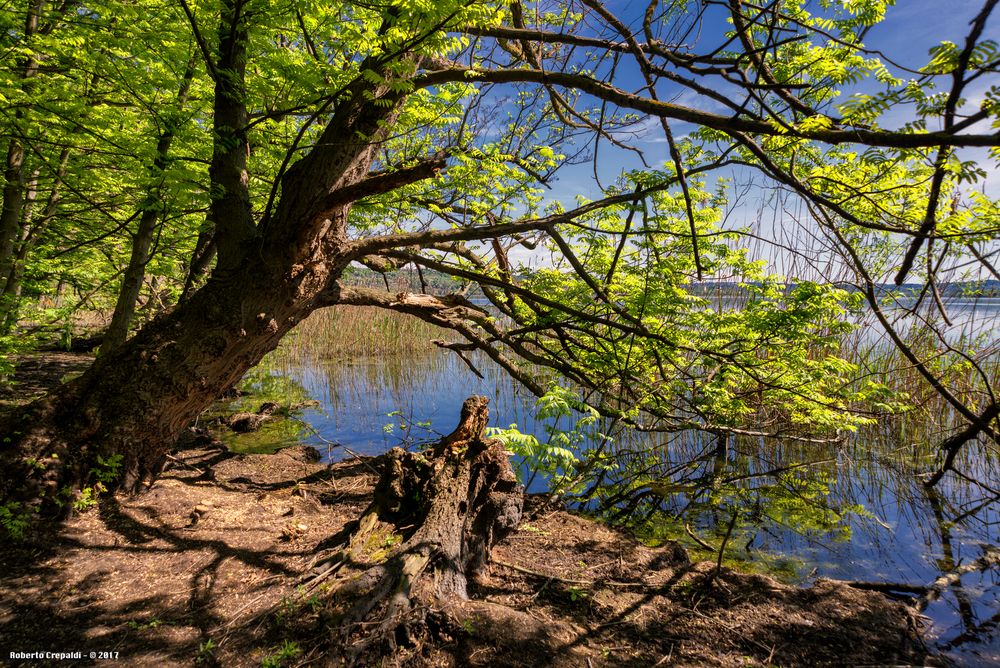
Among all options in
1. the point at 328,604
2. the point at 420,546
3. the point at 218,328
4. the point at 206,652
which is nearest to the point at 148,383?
the point at 218,328

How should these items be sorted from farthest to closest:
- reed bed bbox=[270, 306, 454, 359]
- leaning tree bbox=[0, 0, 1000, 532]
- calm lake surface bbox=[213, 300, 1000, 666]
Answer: reed bed bbox=[270, 306, 454, 359] < calm lake surface bbox=[213, 300, 1000, 666] < leaning tree bbox=[0, 0, 1000, 532]

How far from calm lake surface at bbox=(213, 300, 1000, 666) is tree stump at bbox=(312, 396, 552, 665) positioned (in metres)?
2.39

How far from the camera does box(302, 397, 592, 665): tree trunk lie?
2305 mm

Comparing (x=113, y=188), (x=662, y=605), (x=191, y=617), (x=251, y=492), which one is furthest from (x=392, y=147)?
(x=662, y=605)

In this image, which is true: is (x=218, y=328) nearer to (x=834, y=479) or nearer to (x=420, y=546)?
(x=420, y=546)

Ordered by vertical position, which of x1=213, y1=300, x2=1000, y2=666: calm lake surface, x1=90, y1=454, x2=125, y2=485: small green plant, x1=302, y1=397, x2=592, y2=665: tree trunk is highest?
x1=90, y1=454, x2=125, y2=485: small green plant

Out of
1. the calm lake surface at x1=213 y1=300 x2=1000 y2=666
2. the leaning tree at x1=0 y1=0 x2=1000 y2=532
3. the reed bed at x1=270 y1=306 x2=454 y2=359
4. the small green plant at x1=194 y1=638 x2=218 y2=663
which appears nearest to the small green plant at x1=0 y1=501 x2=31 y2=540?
the leaning tree at x1=0 y1=0 x2=1000 y2=532

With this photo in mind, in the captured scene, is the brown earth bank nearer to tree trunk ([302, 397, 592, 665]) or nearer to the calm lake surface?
tree trunk ([302, 397, 592, 665])

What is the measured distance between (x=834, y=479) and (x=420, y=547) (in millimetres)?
6816

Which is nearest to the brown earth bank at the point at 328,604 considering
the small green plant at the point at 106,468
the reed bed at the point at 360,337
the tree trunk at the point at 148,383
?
the small green plant at the point at 106,468

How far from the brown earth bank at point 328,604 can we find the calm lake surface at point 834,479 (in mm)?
1217

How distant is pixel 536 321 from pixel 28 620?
147 inches

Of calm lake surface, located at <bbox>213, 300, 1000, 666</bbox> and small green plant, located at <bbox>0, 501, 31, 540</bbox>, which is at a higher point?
small green plant, located at <bbox>0, 501, 31, 540</bbox>

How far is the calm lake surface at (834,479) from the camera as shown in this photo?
4062mm
